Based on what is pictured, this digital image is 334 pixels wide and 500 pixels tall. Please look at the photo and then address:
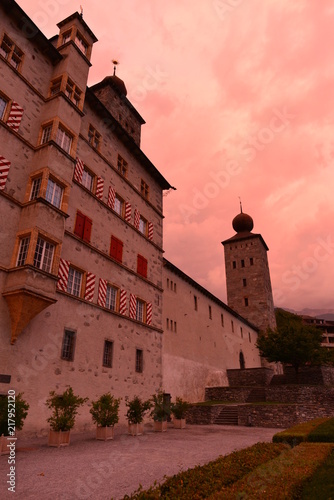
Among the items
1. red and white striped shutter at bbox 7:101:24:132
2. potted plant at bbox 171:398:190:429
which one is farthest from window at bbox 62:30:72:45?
potted plant at bbox 171:398:190:429

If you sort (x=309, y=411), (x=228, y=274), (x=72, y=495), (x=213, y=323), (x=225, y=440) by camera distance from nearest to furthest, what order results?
(x=72, y=495) < (x=225, y=440) < (x=309, y=411) < (x=213, y=323) < (x=228, y=274)

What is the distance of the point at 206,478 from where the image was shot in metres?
5.34

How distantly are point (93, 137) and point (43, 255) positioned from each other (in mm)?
9247

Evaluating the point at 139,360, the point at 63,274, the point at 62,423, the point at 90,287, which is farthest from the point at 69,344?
the point at 139,360

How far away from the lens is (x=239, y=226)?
192 ft

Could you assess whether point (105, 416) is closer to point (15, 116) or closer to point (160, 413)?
point (160, 413)

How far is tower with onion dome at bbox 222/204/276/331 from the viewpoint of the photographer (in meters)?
51.3

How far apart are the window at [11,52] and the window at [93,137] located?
492 cm

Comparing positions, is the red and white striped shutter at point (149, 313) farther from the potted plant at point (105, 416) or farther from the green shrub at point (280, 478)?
the green shrub at point (280, 478)

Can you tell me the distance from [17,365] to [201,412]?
47.5 ft

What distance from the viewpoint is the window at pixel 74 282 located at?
15.2 metres

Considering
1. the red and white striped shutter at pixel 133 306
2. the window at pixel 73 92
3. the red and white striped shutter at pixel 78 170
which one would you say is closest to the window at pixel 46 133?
the red and white striped shutter at pixel 78 170

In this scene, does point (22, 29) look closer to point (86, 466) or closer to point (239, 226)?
point (86, 466)

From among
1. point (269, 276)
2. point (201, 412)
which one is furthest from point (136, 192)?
point (269, 276)
